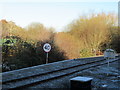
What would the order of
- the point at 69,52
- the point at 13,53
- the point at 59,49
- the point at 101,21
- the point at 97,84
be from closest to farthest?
the point at 97,84, the point at 13,53, the point at 59,49, the point at 69,52, the point at 101,21

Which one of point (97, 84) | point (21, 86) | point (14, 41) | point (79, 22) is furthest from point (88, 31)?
point (21, 86)

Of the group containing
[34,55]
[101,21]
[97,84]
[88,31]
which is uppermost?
[101,21]

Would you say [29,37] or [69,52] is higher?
[29,37]

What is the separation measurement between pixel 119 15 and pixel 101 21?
5709mm

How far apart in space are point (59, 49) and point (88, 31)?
971 centimetres

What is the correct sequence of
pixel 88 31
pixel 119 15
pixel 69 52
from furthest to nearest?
pixel 119 15, pixel 88 31, pixel 69 52

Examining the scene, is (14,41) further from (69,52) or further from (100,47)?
(100,47)

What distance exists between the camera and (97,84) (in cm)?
727

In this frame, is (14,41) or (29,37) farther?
(29,37)

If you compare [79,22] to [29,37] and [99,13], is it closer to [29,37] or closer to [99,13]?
[99,13]

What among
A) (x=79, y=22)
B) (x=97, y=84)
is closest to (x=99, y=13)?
(x=79, y=22)

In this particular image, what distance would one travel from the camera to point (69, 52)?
16.4 meters

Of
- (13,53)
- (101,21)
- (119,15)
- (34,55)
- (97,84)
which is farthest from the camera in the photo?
(119,15)

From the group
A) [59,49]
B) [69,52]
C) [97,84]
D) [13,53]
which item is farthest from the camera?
[69,52]
